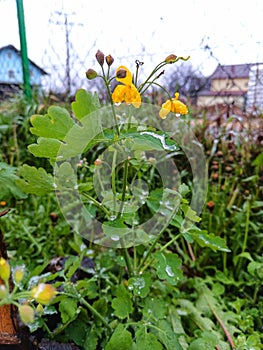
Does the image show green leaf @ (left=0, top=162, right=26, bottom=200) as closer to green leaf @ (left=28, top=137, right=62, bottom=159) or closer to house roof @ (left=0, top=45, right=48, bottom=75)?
green leaf @ (left=28, top=137, right=62, bottom=159)

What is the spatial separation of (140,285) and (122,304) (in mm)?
52

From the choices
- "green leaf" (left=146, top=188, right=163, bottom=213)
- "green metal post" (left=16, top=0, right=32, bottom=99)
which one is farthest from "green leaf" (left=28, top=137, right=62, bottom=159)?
Answer: "green metal post" (left=16, top=0, right=32, bottom=99)

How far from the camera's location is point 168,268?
682mm

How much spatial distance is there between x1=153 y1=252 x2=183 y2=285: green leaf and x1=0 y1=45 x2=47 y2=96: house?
81.0 inches

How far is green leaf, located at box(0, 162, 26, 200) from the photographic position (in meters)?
0.71

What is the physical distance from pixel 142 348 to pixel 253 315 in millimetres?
486

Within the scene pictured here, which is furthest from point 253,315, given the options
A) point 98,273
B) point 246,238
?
point 98,273

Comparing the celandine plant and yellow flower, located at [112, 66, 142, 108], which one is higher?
yellow flower, located at [112, 66, 142, 108]

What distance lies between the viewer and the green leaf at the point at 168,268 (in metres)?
0.66

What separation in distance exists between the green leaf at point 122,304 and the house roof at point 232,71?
1610 millimetres

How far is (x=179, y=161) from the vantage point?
1617 mm

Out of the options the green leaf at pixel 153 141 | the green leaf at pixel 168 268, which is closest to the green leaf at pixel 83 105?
the green leaf at pixel 153 141

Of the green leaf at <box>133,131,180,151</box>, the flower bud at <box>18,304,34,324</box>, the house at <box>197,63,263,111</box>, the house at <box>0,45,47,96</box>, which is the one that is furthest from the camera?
the house at <box>0,45,47,96</box>

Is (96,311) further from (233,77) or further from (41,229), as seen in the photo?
(233,77)
